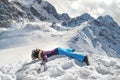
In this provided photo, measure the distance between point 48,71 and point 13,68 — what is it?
256 cm

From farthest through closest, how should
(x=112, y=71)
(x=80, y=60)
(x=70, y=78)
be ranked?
(x=80, y=60) < (x=112, y=71) < (x=70, y=78)

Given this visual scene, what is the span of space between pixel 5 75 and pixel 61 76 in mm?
2487

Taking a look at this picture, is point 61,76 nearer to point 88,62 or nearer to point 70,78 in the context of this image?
point 70,78

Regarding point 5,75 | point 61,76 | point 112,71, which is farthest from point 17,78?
point 112,71

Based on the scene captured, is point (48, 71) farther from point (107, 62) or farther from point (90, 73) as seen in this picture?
point (107, 62)

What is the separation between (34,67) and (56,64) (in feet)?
3.28

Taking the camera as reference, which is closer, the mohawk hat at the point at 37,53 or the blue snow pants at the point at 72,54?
the blue snow pants at the point at 72,54

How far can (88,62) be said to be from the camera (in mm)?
16703

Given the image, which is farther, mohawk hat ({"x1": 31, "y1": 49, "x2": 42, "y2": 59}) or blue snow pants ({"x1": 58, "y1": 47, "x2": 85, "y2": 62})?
mohawk hat ({"x1": 31, "y1": 49, "x2": 42, "y2": 59})

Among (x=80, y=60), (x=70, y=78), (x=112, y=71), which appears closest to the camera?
(x=70, y=78)

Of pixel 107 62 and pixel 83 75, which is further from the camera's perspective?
pixel 107 62

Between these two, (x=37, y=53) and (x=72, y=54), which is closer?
(x=72, y=54)

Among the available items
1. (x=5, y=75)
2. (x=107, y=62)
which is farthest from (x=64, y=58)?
(x=5, y=75)

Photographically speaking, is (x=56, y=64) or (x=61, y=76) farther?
(x=56, y=64)
